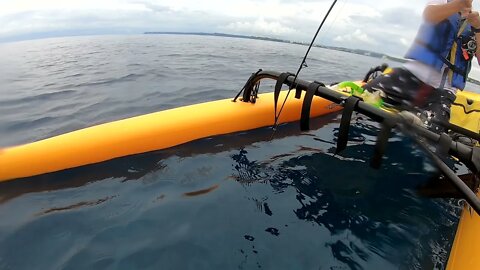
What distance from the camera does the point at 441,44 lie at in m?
4.13

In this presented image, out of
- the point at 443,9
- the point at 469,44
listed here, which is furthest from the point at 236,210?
the point at 469,44

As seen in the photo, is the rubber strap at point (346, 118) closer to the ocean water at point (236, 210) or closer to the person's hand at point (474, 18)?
the ocean water at point (236, 210)

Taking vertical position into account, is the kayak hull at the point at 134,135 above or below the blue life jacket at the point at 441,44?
below

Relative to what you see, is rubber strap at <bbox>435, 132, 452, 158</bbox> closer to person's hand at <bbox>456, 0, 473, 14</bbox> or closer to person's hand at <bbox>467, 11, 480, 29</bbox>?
person's hand at <bbox>456, 0, 473, 14</bbox>

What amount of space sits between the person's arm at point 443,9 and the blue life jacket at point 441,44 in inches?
6.1

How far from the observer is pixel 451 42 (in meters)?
4.21

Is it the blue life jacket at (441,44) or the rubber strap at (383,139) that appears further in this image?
the blue life jacket at (441,44)

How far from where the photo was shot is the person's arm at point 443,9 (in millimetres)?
3489

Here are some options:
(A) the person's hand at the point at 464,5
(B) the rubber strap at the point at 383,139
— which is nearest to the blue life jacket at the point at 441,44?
(A) the person's hand at the point at 464,5

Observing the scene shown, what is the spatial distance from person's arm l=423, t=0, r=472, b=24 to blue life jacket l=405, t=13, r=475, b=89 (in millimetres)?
154

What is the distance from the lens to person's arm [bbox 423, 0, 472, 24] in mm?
3489

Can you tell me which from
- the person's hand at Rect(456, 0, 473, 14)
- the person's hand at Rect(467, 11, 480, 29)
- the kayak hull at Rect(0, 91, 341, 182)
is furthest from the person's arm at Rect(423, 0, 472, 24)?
the kayak hull at Rect(0, 91, 341, 182)

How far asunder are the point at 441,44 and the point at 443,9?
66 cm

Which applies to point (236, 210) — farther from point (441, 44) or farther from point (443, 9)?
point (441, 44)
